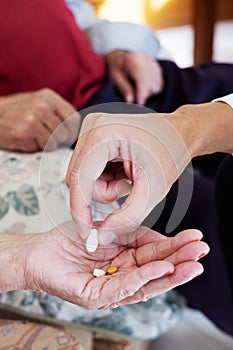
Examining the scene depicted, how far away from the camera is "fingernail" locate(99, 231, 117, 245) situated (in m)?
0.49

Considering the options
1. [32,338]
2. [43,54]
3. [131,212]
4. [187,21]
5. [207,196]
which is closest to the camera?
[131,212]

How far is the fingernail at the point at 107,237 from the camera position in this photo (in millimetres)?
490

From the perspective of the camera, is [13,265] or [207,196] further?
[207,196]

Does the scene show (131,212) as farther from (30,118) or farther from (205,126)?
(30,118)

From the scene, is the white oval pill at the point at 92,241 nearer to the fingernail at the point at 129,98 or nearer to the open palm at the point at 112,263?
the open palm at the point at 112,263

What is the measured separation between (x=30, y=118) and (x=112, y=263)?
404 mm

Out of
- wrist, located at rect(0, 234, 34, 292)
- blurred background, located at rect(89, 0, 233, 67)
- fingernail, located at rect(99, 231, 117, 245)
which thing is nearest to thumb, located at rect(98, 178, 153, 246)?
fingernail, located at rect(99, 231, 117, 245)

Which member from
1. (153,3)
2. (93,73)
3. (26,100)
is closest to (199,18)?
(153,3)

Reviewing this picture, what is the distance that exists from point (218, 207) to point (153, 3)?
122cm

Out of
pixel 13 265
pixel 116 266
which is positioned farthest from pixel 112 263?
pixel 13 265

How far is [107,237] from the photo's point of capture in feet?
1.63

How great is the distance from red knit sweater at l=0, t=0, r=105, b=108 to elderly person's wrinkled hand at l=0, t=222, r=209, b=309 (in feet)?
1.49

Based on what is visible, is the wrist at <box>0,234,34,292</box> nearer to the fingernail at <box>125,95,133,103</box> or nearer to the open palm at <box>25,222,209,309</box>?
the open palm at <box>25,222,209,309</box>

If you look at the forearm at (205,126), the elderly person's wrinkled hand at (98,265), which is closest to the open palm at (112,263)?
the elderly person's wrinkled hand at (98,265)
